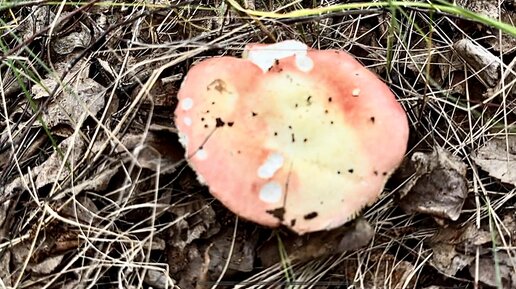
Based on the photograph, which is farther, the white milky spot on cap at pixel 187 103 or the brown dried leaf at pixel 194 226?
the brown dried leaf at pixel 194 226

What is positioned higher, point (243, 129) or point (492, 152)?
point (243, 129)

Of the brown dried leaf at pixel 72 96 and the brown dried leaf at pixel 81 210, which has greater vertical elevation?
the brown dried leaf at pixel 72 96

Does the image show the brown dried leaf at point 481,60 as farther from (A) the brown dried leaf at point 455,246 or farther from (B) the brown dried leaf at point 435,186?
(A) the brown dried leaf at point 455,246

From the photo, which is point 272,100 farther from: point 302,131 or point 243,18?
point 243,18

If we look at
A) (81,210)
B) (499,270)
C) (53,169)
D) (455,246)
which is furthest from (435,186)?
(53,169)

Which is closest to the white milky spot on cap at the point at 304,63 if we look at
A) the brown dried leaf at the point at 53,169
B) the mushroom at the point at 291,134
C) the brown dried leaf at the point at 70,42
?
the mushroom at the point at 291,134

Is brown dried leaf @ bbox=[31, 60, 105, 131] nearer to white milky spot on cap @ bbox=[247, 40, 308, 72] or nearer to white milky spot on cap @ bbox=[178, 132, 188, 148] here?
white milky spot on cap @ bbox=[178, 132, 188, 148]

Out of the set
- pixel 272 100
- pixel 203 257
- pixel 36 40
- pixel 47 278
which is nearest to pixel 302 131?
pixel 272 100
